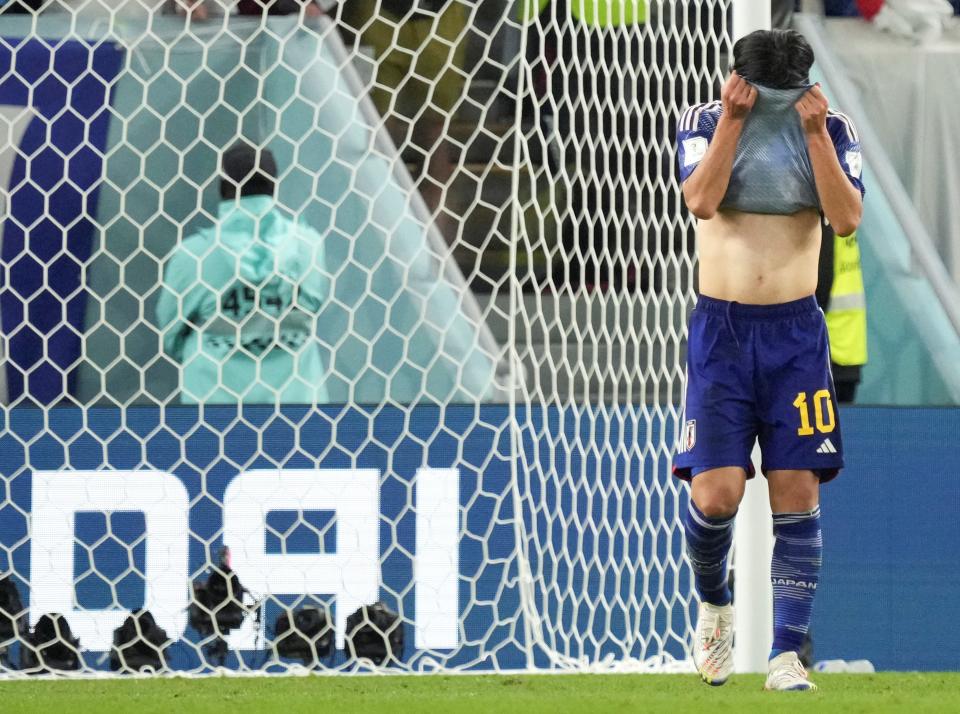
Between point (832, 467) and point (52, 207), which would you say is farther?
point (52, 207)

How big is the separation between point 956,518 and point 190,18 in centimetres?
264

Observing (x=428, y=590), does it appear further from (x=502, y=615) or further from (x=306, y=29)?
(x=306, y=29)

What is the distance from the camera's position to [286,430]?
448 cm

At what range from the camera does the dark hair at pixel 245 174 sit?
15.1 ft

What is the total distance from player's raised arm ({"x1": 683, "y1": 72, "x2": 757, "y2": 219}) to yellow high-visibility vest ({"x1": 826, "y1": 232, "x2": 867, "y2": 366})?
177 cm

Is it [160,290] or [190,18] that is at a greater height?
[190,18]

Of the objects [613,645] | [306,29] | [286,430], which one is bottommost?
[613,645]

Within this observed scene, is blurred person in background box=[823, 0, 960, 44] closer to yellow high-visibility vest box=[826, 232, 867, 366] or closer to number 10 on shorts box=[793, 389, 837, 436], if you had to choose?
yellow high-visibility vest box=[826, 232, 867, 366]

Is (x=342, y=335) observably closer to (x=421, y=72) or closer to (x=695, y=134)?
(x=421, y=72)

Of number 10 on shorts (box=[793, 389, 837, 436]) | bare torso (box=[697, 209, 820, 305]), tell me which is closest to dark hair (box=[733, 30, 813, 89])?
bare torso (box=[697, 209, 820, 305])

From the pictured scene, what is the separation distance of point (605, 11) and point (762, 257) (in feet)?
5.07

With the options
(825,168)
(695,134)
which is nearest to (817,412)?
(825,168)

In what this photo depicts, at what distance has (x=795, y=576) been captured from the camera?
3.42m

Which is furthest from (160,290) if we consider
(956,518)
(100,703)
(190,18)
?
(956,518)
